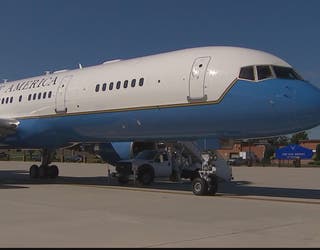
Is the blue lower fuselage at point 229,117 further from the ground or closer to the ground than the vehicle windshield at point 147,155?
further from the ground

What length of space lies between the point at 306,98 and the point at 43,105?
38.0 ft

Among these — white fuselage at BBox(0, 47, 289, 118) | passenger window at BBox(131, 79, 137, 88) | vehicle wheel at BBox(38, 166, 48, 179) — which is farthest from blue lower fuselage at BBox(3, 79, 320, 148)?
vehicle wheel at BBox(38, 166, 48, 179)

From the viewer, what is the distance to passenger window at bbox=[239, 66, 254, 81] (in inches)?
569

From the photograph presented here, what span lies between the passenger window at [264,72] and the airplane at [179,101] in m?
0.03

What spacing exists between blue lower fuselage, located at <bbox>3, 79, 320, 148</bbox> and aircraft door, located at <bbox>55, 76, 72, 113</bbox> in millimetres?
649

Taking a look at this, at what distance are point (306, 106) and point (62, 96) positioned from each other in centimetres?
A: 1040

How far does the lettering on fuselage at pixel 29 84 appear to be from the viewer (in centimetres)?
2175

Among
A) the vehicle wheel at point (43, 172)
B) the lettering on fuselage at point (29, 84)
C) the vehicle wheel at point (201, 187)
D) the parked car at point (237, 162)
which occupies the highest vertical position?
the lettering on fuselage at point (29, 84)

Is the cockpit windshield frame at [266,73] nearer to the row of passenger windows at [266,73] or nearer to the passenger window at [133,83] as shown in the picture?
the row of passenger windows at [266,73]

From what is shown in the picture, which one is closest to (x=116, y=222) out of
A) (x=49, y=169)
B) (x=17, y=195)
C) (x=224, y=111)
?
(x=224, y=111)

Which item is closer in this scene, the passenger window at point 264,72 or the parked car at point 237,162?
the passenger window at point 264,72

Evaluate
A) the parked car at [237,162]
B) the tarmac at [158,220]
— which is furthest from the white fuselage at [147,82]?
the parked car at [237,162]

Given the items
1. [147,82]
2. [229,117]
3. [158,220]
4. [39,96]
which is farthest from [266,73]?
[39,96]

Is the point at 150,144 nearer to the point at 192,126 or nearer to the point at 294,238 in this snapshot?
the point at 192,126
